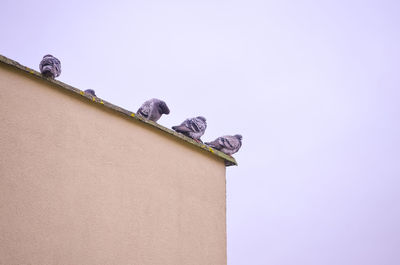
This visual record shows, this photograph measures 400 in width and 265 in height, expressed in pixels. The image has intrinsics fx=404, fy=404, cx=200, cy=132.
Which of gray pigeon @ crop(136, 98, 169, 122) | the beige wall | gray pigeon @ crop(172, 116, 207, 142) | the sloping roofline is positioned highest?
gray pigeon @ crop(136, 98, 169, 122)

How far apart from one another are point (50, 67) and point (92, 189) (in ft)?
4.40

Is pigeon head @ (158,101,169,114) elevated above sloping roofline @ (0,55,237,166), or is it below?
above

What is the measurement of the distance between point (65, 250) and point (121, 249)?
0.60 meters

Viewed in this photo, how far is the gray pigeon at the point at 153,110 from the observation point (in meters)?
5.51

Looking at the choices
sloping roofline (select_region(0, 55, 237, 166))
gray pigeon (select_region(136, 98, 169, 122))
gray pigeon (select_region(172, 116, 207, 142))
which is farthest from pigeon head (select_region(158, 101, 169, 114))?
sloping roofline (select_region(0, 55, 237, 166))

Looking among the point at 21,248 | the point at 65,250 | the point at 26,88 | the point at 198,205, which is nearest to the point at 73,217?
the point at 65,250

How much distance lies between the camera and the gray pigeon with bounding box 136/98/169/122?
5508 mm

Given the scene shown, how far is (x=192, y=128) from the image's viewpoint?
5.45 meters

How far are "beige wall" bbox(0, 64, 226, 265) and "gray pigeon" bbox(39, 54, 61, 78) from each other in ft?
0.46

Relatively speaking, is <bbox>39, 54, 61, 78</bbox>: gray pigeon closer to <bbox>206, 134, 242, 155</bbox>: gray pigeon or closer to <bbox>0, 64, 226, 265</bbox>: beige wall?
<bbox>0, 64, 226, 265</bbox>: beige wall

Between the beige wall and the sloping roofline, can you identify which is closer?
the beige wall

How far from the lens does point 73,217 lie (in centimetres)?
383

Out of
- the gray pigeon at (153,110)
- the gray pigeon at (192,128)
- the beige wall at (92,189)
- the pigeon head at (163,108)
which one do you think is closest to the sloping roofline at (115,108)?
the beige wall at (92,189)

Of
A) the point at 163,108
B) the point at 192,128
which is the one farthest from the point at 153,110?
the point at 192,128
